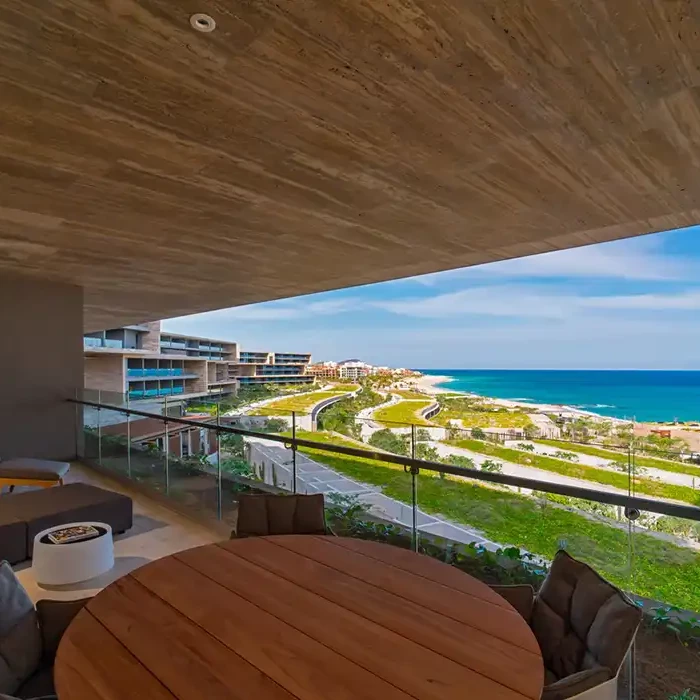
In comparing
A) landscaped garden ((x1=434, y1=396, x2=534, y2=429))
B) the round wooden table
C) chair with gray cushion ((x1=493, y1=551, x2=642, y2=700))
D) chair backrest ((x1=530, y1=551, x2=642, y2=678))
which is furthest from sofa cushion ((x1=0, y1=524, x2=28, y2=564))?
chair backrest ((x1=530, y1=551, x2=642, y2=678))

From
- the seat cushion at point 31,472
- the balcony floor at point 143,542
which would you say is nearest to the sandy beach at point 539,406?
the balcony floor at point 143,542

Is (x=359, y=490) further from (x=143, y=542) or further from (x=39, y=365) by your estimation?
(x=39, y=365)

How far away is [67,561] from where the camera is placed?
11.2ft

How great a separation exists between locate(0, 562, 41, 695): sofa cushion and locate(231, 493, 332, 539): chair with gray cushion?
1114 millimetres

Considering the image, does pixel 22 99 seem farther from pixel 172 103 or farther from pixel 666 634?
pixel 666 634

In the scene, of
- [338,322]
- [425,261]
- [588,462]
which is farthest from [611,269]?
[588,462]

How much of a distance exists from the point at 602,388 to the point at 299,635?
4781 centimetres

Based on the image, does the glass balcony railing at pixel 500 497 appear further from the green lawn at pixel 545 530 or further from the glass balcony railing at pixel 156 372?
the glass balcony railing at pixel 156 372

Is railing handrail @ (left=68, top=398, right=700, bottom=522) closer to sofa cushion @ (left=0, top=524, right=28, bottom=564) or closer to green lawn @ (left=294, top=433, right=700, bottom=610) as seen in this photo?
green lawn @ (left=294, top=433, right=700, bottom=610)

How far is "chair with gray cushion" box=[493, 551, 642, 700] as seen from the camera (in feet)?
4.29

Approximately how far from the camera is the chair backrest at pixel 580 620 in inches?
56.4

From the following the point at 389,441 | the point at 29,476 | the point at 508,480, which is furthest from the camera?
the point at 29,476

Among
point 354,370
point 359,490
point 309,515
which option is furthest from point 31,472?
point 354,370

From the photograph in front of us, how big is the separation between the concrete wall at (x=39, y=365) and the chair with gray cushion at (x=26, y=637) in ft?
20.5
